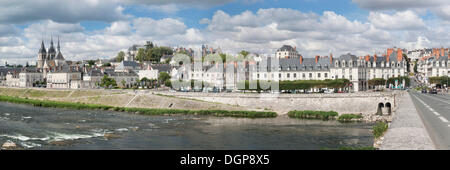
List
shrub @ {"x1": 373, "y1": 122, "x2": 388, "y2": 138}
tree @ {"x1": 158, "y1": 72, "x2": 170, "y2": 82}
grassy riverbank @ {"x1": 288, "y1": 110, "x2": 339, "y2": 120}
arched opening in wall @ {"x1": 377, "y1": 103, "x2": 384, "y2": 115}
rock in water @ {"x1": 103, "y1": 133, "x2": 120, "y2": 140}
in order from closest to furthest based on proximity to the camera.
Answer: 1. shrub @ {"x1": 373, "y1": 122, "x2": 388, "y2": 138}
2. rock in water @ {"x1": 103, "y1": 133, "x2": 120, "y2": 140}
3. grassy riverbank @ {"x1": 288, "y1": 110, "x2": 339, "y2": 120}
4. arched opening in wall @ {"x1": 377, "y1": 103, "x2": 384, "y2": 115}
5. tree @ {"x1": 158, "y1": 72, "x2": 170, "y2": 82}

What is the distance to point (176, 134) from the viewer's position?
33219mm

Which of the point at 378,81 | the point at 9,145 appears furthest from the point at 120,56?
the point at 9,145

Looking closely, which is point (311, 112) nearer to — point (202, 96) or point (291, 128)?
point (291, 128)

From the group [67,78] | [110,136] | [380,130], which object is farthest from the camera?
[67,78]

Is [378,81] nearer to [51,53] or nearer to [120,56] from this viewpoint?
[51,53]

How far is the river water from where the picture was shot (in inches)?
1081

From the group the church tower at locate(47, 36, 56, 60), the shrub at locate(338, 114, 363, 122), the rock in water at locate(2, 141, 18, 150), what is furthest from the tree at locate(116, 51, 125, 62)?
the rock in water at locate(2, 141, 18, 150)

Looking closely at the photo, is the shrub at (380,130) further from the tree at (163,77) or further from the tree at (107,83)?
the tree at (163,77)

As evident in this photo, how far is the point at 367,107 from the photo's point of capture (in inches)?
1993

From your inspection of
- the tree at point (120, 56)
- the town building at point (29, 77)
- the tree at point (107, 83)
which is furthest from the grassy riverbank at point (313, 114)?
the tree at point (120, 56)

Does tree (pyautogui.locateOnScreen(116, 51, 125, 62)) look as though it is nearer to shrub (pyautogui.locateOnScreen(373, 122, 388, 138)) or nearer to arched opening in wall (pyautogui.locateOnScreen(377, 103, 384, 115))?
arched opening in wall (pyautogui.locateOnScreen(377, 103, 384, 115))

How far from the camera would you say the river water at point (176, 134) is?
27.5 m

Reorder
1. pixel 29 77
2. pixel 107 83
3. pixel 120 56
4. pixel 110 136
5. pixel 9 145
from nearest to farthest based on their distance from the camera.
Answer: pixel 9 145, pixel 110 136, pixel 107 83, pixel 29 77, pixel 120 56
